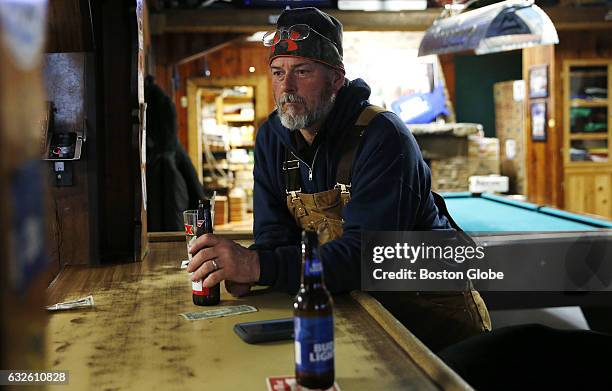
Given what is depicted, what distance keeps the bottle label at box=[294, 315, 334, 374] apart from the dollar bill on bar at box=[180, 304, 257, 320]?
639mm

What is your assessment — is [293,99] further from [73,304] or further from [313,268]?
[313,268]

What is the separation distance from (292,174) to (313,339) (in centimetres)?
121

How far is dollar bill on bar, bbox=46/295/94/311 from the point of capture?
6.34 feet

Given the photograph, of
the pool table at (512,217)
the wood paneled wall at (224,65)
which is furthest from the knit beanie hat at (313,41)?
the wood paneled wall at (224,65)

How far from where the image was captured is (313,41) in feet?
7.73

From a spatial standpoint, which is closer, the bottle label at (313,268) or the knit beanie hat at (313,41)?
the bottle label at (313,268)

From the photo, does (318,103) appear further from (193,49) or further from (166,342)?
(193,49)

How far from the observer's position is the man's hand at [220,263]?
1.95 meters

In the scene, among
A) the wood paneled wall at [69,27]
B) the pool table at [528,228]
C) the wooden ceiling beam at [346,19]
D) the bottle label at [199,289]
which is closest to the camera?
the bottle label at [199,289]

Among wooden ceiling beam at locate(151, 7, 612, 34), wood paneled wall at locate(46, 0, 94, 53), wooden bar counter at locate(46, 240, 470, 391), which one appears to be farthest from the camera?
wooden ceiling beam at locate(151, 7, 612, 34)

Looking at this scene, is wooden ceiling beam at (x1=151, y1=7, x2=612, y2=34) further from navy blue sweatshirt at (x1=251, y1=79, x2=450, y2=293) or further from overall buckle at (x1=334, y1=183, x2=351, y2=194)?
Answer: overall buckle at (x1=334, y1=183, x2=351, y2=194)

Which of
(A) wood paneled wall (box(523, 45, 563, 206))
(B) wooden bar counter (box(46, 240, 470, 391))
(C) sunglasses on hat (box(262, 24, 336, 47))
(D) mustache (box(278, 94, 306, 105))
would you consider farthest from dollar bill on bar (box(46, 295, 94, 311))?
(A) wood paneled wall (box(523, 45, 563, 206))

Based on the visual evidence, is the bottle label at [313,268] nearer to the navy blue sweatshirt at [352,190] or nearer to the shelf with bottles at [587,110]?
the navy blue sweatshirt at [352,190]

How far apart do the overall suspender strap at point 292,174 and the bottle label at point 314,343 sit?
1170 mm
